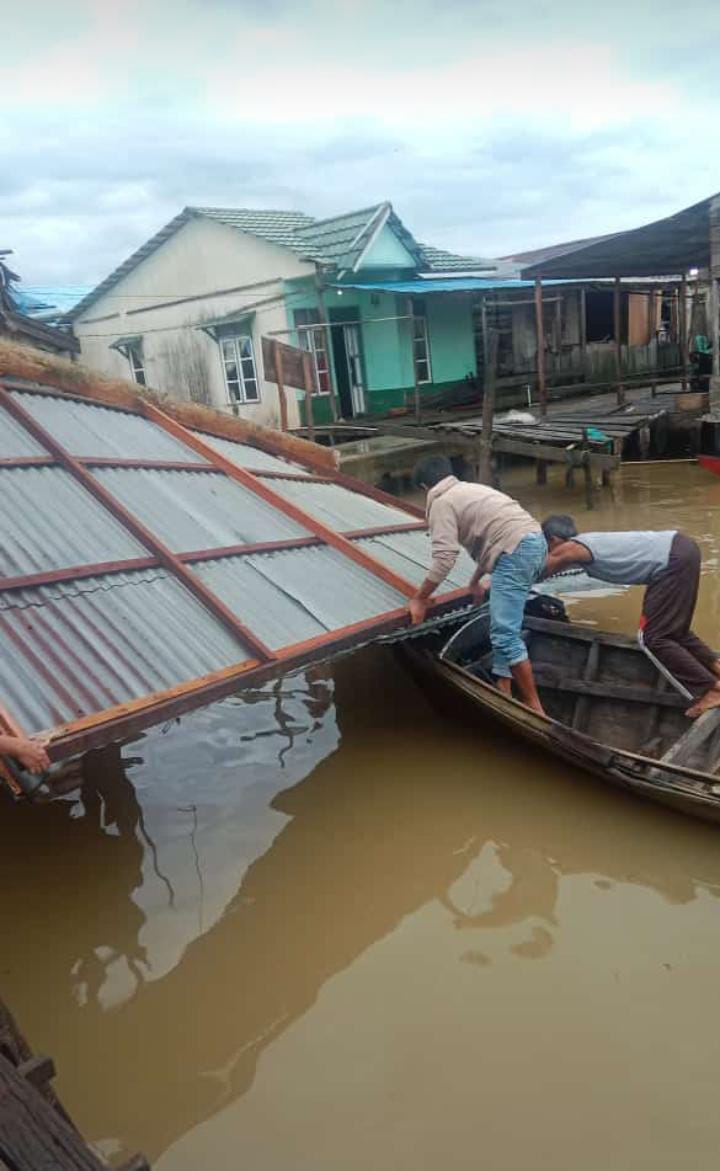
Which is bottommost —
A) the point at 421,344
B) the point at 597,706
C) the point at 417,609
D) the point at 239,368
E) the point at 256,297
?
the point at 597,706

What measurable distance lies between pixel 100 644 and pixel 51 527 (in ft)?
3.63

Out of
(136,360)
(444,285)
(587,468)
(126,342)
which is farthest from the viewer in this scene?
(136,360)

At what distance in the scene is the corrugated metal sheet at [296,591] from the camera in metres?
4.76

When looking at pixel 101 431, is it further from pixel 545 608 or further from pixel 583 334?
pixel 583 334

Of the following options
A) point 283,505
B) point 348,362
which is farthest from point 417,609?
point 348,362

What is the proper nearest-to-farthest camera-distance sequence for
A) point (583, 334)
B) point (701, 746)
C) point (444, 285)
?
point (701, 746) → point (444, 285) → point (583, 334)

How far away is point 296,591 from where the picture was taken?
5.17 m

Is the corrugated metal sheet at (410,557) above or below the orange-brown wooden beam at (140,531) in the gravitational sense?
below

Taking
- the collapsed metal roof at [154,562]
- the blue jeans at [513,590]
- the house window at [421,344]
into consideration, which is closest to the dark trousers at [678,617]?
the blue jeans at [513,590]

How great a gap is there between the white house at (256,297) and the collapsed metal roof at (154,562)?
10685 millimetres

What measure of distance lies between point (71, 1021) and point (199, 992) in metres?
0.61

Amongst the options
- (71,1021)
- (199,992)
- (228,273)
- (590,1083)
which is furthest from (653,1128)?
(228,273)

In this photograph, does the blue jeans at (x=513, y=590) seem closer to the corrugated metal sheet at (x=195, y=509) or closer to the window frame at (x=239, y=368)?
the corrugated metal sheet at (x=195, y=509)

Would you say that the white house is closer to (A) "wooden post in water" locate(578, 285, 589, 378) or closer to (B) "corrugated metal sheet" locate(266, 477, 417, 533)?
(A) "wooden post in water" locate(578, 285, 589, 378)
